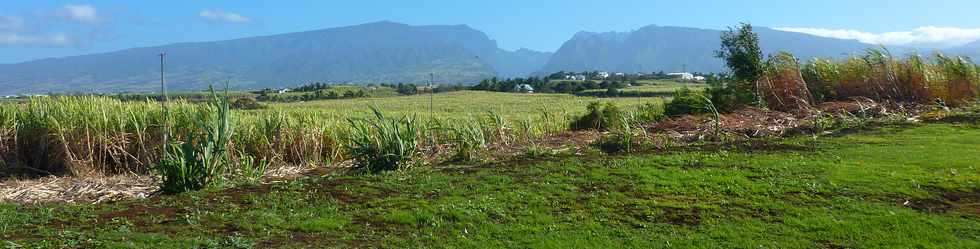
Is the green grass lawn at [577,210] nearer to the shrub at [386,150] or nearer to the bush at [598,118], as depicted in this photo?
the shrub at [386,150]

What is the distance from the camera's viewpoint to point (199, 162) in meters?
8.13

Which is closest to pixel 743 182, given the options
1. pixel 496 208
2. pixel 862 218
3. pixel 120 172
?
pixel 862 218

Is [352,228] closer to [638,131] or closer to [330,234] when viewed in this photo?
[330,234]

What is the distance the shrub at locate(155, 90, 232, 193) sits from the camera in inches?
313

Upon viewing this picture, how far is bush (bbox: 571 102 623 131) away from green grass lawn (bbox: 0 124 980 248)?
23.1ft

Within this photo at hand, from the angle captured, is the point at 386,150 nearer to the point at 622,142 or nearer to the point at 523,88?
the point at 622,142

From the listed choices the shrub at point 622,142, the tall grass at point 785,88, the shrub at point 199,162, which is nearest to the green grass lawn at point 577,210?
the shrub at point 199,162

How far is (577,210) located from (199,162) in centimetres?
437

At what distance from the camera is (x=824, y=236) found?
5730mm

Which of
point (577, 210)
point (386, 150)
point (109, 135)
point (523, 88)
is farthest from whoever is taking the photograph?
point (523, 88)

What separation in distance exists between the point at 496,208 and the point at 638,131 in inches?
250

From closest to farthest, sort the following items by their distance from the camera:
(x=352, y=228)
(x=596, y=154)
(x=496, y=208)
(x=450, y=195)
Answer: (x=352, y=228)
(x=496, y=208)
(x=450, y=195)
(x=596, y=154)

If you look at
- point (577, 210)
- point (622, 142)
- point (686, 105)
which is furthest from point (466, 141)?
point (686, 105)

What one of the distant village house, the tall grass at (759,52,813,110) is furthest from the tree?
the distant village house
